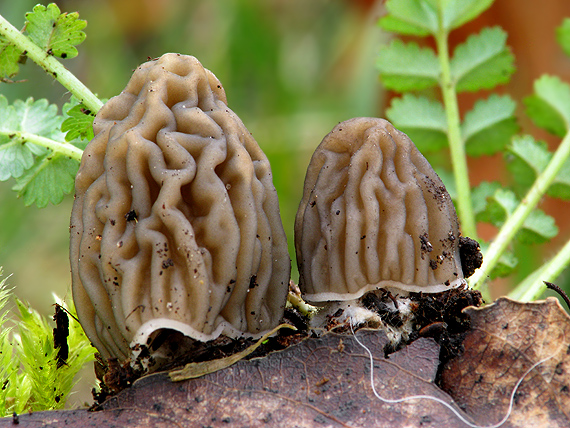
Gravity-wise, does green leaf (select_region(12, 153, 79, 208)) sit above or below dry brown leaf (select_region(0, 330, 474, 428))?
above

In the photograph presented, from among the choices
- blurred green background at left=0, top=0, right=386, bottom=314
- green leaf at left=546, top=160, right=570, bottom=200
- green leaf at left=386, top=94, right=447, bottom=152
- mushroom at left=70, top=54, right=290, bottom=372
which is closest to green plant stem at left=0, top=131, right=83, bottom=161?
mushroom at left=70, top=54, right=290, bottom=372

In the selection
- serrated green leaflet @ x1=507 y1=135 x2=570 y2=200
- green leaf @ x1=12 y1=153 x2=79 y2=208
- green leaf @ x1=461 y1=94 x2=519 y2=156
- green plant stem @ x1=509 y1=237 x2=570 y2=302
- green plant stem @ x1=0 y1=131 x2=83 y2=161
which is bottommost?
green plant stem @ x1=509 y1=237 x2=570 y2=302

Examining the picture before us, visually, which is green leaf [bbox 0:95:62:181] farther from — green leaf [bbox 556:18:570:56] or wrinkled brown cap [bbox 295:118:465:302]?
green leaf [bbox 556:18:570:56]

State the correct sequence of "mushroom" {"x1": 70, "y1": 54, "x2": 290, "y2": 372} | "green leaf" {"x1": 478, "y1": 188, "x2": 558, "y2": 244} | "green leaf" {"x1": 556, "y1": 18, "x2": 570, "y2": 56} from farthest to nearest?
"green leaf" {"x1": 556, "y1": 18, "x2": 570, "y2": 56} < "green leaf" {"x1": 478, "y1": 188, "x2": 558, "y2": 244} < "mushroom" {"x1": 70, "y1": 54, "x2": 290, "y2": 372}

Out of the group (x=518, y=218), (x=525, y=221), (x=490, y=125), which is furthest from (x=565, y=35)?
(x=518, y=218)

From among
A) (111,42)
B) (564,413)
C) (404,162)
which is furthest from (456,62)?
(111,42)

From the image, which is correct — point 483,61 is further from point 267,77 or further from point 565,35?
point 267,77

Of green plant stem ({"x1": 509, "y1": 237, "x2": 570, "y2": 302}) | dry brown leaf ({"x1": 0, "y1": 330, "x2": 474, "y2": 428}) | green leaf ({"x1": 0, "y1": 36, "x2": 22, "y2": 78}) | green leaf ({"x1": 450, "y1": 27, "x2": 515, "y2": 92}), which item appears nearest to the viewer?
dry brown leaf ({"x1": 0, "y1": 330, "x2": 474, "y2": 428})

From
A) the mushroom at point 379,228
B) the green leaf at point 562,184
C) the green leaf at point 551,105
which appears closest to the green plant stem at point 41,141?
the mushroom at point 379,228
